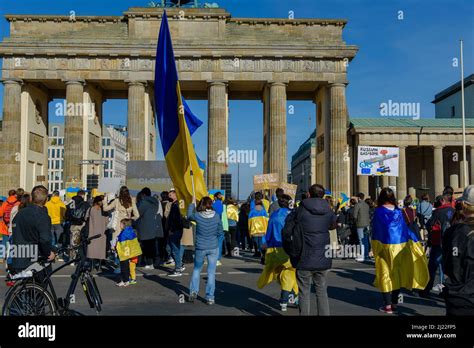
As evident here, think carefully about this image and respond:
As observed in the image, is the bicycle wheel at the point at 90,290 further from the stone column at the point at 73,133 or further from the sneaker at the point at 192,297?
the stone column at the point at 73,133

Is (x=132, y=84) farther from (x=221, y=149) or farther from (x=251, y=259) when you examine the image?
(x=251, y=259)

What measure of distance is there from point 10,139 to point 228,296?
36.7 meters

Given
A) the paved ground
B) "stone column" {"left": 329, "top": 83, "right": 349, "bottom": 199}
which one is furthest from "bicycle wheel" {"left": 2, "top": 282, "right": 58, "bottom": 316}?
"stone column" {"left": 329, "top": 83, "right": 349, "bottom": 199}

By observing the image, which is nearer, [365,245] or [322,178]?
[365,245]

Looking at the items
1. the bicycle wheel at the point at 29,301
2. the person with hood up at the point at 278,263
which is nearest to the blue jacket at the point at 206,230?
the person with hood up at the point at 278,263

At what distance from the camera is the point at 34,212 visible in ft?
23.1

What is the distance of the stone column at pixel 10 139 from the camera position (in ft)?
135

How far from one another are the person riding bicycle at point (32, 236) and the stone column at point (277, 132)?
35.1m

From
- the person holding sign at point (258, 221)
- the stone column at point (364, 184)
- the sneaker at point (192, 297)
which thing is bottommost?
the sneaker at point (192, 297)

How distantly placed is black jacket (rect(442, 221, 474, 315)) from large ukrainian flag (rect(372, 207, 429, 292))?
13.4ft

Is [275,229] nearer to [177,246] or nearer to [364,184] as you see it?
[177,246]

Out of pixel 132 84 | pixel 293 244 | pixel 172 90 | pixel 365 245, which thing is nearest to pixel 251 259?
pixel 365 245

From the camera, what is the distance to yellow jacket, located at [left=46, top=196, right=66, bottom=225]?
16.8 meters
